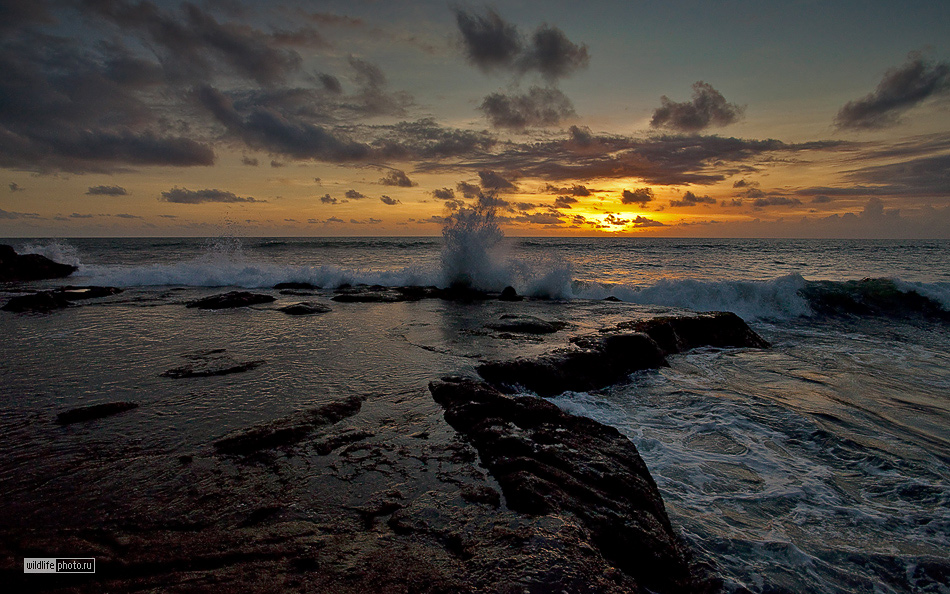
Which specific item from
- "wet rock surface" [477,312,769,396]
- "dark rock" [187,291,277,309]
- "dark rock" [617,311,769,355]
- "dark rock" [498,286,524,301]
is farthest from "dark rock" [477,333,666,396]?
"dark rock" [187,291,277,309]

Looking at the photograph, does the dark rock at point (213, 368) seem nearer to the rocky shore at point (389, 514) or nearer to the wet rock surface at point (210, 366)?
the wet rock surface at point (210, 366)

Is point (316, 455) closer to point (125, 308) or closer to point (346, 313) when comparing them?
point (346, 313)

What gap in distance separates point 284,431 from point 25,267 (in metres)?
22.8

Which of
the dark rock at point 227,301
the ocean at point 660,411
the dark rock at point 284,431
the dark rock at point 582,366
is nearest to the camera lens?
the ocean at point 660,411

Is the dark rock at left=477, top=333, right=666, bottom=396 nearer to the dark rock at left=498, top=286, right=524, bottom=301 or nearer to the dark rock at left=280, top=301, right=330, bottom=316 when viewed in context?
the dark rock at left=280, top=301, right=330, bottom=316

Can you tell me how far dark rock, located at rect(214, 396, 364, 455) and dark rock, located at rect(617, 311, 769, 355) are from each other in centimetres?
577

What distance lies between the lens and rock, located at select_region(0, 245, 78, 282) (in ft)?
56.6

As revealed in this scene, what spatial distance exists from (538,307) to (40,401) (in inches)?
383

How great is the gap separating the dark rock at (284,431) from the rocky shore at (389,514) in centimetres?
2

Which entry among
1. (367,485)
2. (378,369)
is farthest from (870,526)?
(378,369)

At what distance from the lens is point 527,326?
8.41 metres

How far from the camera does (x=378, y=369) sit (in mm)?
5637

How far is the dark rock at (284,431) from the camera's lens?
11.0 ft

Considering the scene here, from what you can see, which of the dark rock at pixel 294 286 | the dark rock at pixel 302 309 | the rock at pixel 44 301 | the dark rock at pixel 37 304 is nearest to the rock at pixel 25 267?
the rock at pixel 44 301
